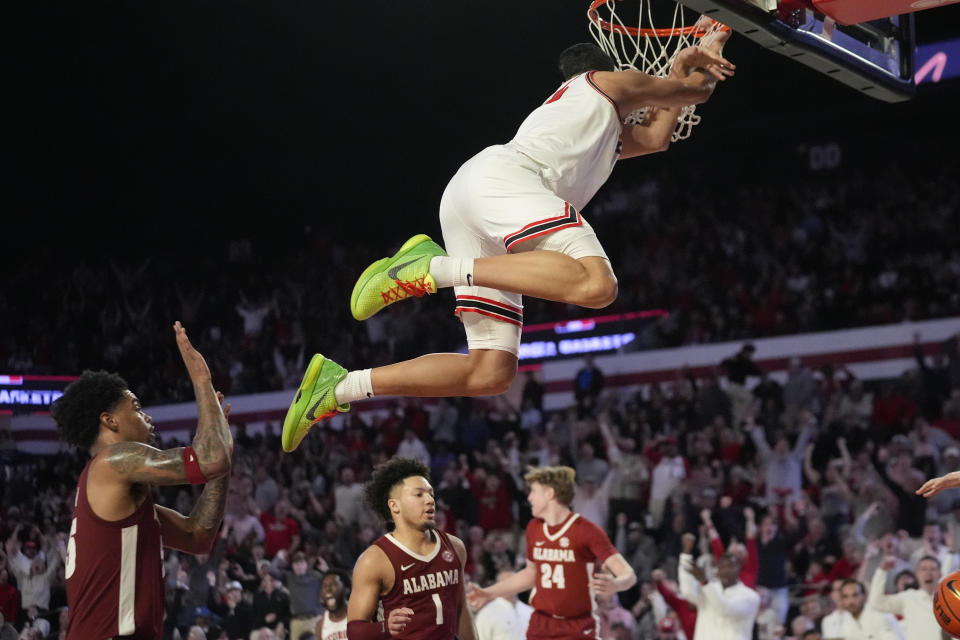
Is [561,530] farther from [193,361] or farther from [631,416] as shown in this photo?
[631,416]

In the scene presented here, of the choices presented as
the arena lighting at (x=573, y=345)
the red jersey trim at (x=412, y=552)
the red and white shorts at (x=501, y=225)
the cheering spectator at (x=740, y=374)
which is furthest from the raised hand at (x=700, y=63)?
the arena lighting at (x=573, y=345)

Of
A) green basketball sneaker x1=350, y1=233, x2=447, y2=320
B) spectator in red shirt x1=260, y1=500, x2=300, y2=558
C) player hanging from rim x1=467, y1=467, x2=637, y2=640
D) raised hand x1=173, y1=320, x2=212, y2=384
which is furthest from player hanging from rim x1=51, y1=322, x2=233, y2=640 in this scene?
spectator in red shirt x1=260, y1=500, x2=300, y2=558

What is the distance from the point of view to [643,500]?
11734mm

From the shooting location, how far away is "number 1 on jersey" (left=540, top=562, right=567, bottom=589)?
7387mm

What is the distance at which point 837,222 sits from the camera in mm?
15492

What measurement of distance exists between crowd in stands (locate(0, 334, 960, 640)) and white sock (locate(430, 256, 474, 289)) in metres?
5.22

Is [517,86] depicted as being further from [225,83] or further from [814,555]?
[814,555]

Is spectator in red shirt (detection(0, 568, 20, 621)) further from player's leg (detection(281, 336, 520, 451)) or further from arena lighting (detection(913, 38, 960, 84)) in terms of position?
arena lighting (detection(913, 38, 960, 84))

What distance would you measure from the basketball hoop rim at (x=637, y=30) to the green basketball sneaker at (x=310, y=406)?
2.06 metres

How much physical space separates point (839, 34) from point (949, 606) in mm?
2447

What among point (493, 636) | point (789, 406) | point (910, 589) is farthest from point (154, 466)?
point (789, 406)

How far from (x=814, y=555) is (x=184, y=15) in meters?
10.8

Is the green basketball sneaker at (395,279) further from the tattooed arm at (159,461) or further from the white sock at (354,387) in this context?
the tattooed arm at (159,461)

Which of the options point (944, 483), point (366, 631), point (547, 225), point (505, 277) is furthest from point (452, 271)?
point (944, 483)
